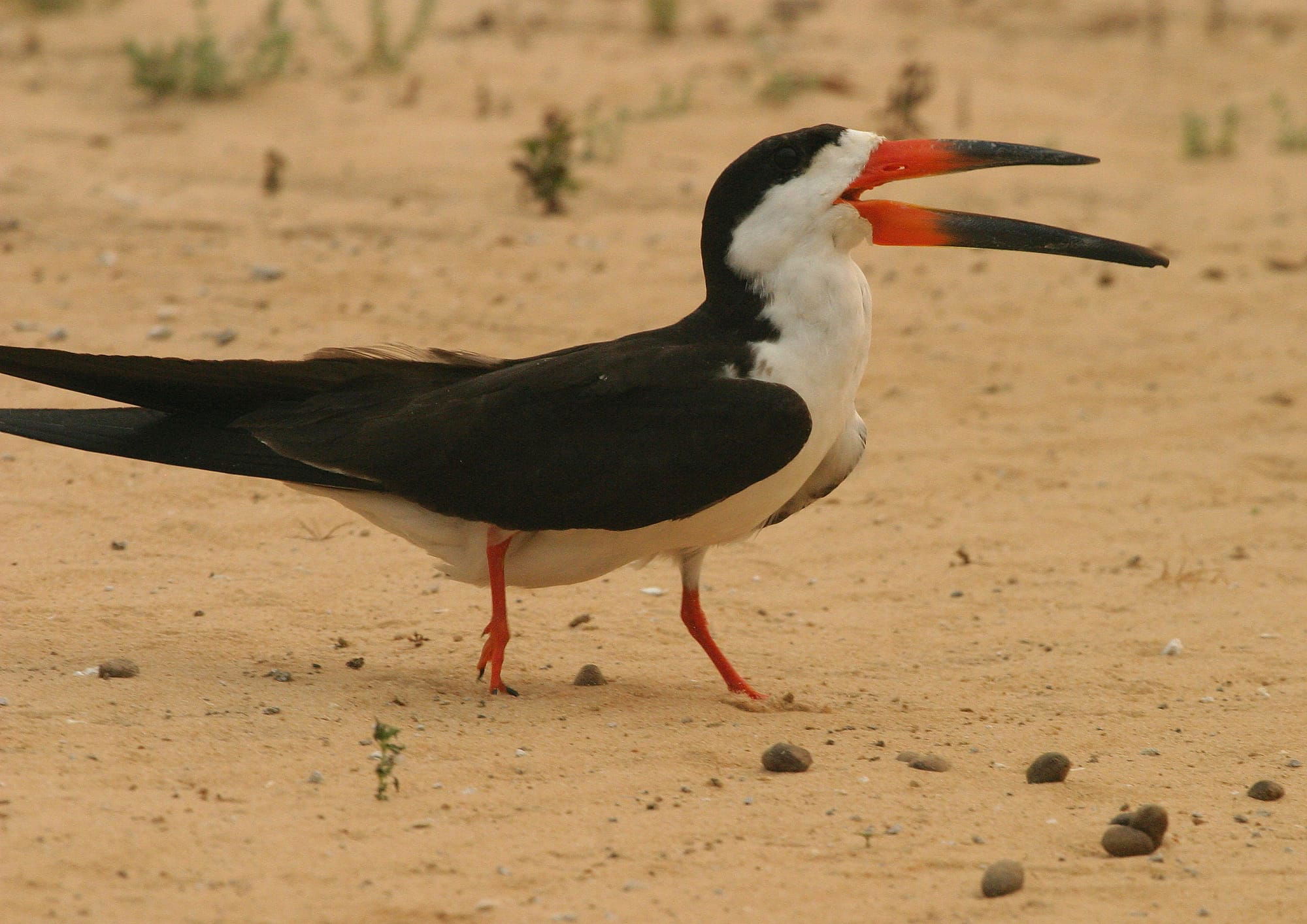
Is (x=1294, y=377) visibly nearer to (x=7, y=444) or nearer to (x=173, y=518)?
(x=173, y=518)

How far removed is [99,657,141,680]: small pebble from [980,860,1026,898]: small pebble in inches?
88.4

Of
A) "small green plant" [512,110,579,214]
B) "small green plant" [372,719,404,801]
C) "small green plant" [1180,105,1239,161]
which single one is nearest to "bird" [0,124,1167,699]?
"small green plant" [372,719,404,801]

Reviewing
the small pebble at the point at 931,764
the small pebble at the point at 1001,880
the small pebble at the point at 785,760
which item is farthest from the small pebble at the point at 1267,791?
the small pebble at the point at 785,760

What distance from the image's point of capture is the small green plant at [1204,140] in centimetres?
1150

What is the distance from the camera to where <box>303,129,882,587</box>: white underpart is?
4.32 meters

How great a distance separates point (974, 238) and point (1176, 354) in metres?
4.19

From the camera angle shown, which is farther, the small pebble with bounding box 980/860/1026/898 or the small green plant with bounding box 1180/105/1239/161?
the small green plant with bounding box 1180/105/1239/161

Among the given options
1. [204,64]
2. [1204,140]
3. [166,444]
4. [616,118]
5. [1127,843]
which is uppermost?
[204,64]

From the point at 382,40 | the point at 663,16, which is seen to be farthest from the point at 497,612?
the point at 663,16

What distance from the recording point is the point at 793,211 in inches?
173

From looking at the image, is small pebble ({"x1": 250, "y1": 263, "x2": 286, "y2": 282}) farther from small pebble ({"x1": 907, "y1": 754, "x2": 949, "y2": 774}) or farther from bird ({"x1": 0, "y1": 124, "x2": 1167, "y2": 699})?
small pebble ({"x1": 907, "y1": 754, "x2": 949, "y2": 774})

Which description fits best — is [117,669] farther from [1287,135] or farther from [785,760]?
[1287,135]

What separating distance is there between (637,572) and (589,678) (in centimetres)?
131

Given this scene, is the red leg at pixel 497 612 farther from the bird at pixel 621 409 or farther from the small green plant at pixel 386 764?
the small green plant at pixel 386 764
